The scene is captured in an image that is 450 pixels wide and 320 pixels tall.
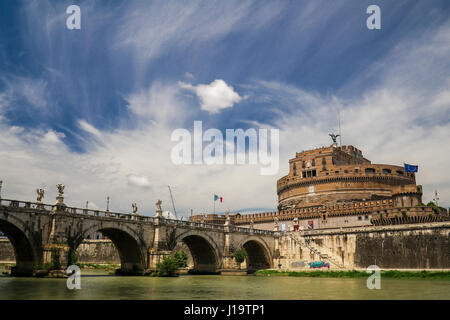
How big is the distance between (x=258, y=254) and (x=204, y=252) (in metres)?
13.4

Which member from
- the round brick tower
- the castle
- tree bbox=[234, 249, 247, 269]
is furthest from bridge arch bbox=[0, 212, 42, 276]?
the round brick tower

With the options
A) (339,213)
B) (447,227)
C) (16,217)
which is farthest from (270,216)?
(16,217)

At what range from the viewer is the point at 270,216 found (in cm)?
8625

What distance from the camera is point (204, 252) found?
59344mm

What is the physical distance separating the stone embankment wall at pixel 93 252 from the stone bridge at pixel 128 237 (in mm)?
25153

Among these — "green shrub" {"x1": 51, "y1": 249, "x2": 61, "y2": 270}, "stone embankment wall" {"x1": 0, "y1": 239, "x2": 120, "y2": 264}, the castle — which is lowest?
"stone embankment wall" {"x1": 0, "y1": 239, "x2": 120, "y2": 264}

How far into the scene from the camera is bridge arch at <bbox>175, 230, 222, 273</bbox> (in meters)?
57.2

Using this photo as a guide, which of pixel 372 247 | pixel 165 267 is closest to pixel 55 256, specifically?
pixel 165 267

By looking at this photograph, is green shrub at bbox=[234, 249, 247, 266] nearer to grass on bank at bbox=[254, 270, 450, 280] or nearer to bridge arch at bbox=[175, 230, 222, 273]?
bridge arch at bbox=[175, 230, 222, 273]

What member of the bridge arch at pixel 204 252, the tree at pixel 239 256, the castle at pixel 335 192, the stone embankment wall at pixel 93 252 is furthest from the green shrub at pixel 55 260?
the stone embankment wall at pixel 93 252

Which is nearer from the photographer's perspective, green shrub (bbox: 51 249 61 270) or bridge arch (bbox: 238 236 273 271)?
green shrub (bbox: 51 249 61 270)

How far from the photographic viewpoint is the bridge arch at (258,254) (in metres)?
66.7

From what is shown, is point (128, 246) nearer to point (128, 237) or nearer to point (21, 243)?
point (128, 237)

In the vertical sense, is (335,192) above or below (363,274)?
above
